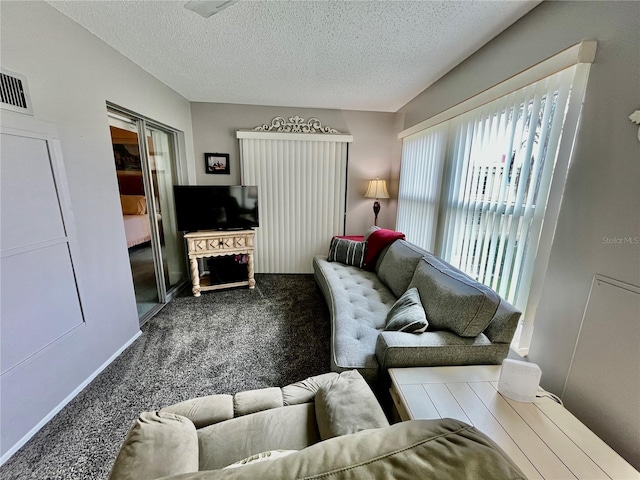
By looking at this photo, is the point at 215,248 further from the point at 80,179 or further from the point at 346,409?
the point at 346,409

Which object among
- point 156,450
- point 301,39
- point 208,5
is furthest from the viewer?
point 301,39

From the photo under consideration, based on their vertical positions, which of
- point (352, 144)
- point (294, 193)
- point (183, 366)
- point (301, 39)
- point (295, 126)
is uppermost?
point (301, 39)

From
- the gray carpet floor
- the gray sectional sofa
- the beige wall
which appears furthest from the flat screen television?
the gray sectional sofa

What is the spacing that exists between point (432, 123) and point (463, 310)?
1.97 m

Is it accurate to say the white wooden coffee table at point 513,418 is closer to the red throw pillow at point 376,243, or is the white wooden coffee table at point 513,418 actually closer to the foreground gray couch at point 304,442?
the foreground gray couch at point 304,442

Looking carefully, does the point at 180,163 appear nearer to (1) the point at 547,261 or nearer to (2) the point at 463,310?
(2) the point at 463,310

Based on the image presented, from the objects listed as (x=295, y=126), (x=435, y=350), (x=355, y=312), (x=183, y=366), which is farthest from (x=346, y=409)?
(x=295, y=126)

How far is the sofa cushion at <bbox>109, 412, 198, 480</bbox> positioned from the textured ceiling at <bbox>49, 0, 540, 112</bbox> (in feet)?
7.03

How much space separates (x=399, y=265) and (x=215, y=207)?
7.60ft

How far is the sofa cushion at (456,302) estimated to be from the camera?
1395 millimetres

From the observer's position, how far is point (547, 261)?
55.7 inches

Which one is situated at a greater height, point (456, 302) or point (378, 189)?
point (378, 189)

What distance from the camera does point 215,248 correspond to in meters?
3.23

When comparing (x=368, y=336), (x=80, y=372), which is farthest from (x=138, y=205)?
(x=368, y=336)
